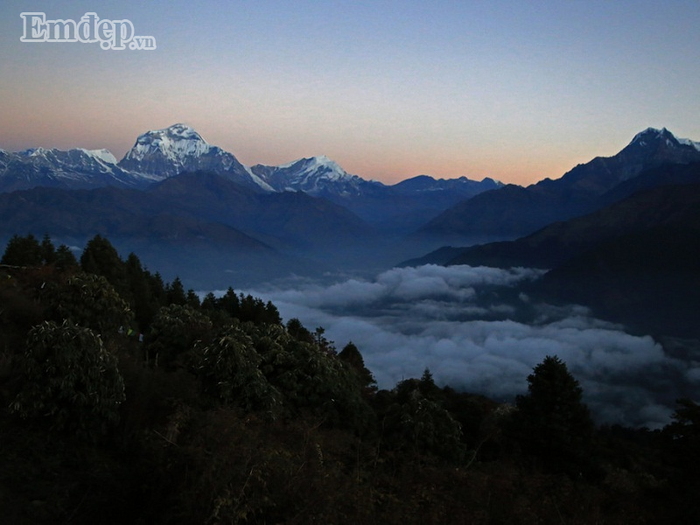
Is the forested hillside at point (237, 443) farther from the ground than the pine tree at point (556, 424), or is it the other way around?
the forested hillside at point (237, 443)

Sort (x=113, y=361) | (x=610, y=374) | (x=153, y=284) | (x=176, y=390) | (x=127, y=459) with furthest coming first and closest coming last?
(x=610, y=374) < (x=153, y=284) < (x=176, y=390) < (x=113, y=361) < (x=127, y=459)

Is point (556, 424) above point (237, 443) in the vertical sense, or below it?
below

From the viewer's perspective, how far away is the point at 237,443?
1065cm

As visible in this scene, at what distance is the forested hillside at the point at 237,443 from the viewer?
9406mm

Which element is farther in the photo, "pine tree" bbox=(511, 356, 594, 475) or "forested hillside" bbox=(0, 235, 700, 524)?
"pine tree" bbox=(511, 356, 594, 475)

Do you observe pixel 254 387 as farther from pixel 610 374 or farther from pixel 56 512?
pixel 610 374

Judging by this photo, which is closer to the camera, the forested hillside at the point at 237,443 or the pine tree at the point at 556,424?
the forested hillside at the point at 237,443

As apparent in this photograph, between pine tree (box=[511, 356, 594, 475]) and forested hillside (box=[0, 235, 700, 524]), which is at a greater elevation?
forested hillside (box=[0, 235, 700, 524])

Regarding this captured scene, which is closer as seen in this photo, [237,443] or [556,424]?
[237,443]

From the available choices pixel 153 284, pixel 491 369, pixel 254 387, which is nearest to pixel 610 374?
pixel 491 369

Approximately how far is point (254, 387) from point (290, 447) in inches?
223

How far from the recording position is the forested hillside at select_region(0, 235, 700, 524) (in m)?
9.41

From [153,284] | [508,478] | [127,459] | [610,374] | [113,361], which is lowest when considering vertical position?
[610,374]

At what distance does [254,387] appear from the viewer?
699 inches
